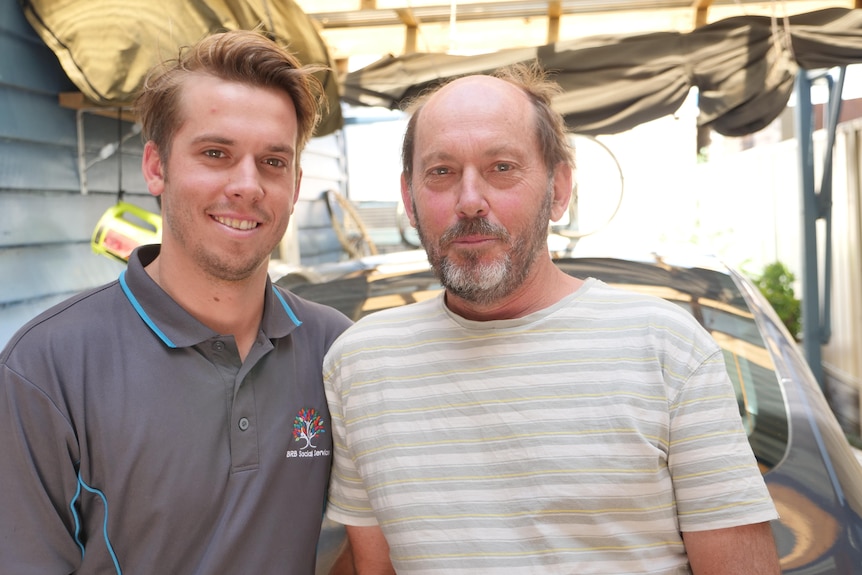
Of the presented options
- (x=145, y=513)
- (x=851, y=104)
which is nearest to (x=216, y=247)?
(x=145, y=513)

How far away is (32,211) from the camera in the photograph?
371 cm

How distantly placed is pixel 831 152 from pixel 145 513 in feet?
19.9

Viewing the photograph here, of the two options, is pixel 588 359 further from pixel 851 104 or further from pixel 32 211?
pixel 851 104

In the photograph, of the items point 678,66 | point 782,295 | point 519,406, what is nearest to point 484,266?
point 519,406

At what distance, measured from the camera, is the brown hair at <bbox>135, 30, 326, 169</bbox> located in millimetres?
1811

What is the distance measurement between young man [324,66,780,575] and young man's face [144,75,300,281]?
0.90ft

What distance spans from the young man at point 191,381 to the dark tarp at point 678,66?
10.3ft

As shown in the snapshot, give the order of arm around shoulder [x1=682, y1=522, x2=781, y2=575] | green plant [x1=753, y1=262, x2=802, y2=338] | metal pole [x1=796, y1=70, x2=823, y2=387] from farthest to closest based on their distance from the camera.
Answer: green plant [x1=753, y1=262, x2=802, y2=338] → metal pole [x1=796, y1=70, x2=823, y2=387] → arm around shoulder [x1=682, y1=522, x2=781, y2=575]

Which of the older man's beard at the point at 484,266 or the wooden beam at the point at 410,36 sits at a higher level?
the wooden beam at the point at 410,36

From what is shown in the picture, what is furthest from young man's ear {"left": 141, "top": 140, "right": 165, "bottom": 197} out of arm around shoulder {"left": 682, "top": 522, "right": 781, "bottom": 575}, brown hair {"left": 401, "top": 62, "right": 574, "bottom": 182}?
arm around shoulder {"left": 682, "top": 522, "right": 781, "bottom": 575}

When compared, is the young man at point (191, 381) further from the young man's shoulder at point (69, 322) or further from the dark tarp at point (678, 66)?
the dark tarp at point (678, 66)

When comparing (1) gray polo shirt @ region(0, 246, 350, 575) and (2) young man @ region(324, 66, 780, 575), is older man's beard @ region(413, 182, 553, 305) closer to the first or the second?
(2) young man @ region(324, 66, 780, 575)

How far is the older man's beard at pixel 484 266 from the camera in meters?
1.64

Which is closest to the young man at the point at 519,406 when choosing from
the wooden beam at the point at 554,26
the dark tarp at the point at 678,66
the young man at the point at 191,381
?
the young man at the point at 191,381
